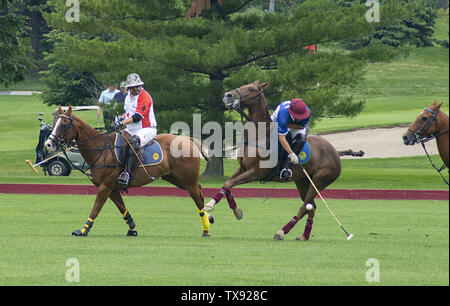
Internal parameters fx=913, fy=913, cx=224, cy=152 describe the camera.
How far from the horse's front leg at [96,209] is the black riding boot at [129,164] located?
0.31 m

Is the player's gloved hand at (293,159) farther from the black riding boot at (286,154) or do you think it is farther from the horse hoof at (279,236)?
the horse hoof at (279,236)

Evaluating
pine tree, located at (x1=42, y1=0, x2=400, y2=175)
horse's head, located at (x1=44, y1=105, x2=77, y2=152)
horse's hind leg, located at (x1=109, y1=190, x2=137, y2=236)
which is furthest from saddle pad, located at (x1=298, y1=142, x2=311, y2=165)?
pine tree, located at (x1=42, y1=0, x2=400, y2=175)

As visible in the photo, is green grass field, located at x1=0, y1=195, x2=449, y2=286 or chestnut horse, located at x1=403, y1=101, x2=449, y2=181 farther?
chestnut horse, located at x1=403, y1=101, x2=449, y2=181

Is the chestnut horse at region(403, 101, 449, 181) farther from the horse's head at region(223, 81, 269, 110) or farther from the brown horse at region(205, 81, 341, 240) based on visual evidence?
the horse's head at region(223, 81, 269, 110)

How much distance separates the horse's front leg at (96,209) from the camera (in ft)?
47.8

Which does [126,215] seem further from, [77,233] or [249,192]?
[249,192]

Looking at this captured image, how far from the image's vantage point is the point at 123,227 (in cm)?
1664

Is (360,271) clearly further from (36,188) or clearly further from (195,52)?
(195,52)

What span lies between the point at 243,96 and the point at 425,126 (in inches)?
125

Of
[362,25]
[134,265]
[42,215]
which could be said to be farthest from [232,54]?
[134,265]

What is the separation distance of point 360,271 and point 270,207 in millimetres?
10871

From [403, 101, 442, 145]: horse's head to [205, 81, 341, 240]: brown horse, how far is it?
94.0 inches

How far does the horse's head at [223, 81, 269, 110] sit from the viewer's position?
14.6 m

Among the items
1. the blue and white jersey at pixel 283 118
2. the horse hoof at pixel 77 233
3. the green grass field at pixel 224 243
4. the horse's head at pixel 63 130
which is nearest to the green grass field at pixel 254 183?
the green grass field at pixel 224 243
